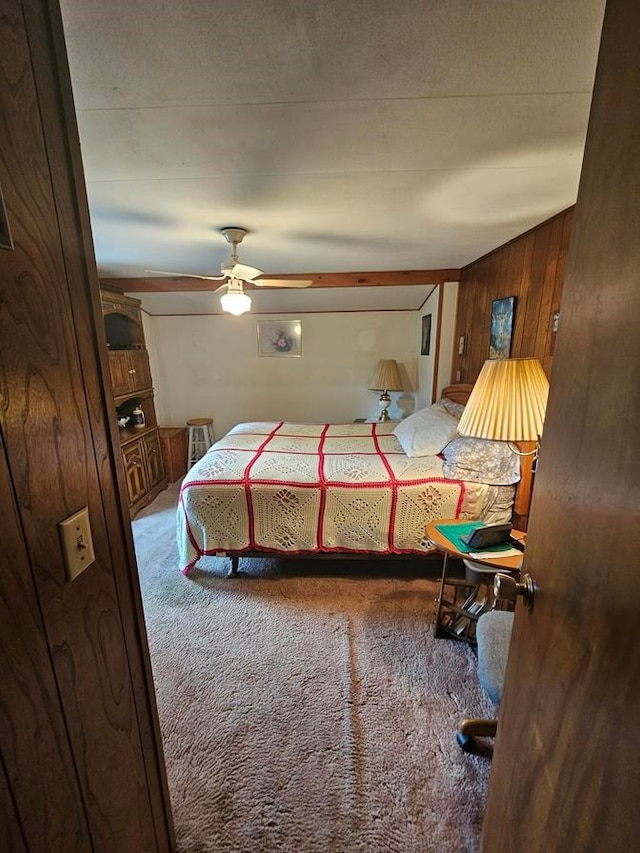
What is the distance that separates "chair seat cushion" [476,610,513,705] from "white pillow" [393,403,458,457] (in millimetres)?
1281

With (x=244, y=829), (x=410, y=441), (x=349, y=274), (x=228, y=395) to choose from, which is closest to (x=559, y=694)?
(x=244, y=829)

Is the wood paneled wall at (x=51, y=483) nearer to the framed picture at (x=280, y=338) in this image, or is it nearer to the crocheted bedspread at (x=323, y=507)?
the crocheted bedspread at (x=323, y=507)

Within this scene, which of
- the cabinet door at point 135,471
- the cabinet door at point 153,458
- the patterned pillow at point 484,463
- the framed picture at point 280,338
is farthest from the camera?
the framed picture at point 280,338

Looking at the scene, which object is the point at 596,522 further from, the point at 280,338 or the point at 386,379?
the point at 280,338

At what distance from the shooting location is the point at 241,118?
1101 mm

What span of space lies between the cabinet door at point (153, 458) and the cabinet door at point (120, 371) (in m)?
0.58

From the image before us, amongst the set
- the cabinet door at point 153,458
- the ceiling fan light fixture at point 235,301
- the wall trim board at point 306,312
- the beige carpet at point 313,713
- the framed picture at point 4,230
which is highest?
the wall trim board at point 306,312

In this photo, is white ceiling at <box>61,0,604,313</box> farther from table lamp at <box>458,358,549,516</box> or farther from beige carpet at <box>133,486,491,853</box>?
beige carpet at <box>133,486,491,853</box>

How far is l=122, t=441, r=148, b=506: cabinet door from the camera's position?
336cm

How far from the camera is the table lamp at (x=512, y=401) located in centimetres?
151

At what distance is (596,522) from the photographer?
0.56m

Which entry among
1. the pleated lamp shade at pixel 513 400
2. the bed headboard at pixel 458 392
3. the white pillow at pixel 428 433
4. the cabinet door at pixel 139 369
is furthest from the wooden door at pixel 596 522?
the cabinet door at pixel 139 369

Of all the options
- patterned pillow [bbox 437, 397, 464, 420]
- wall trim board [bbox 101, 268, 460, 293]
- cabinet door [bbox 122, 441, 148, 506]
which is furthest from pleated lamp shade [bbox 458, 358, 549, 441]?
cabinet door [bbox 122, 441, 148, 506]

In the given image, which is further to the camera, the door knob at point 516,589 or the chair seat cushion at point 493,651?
the chair seat cushion at point 493,651
